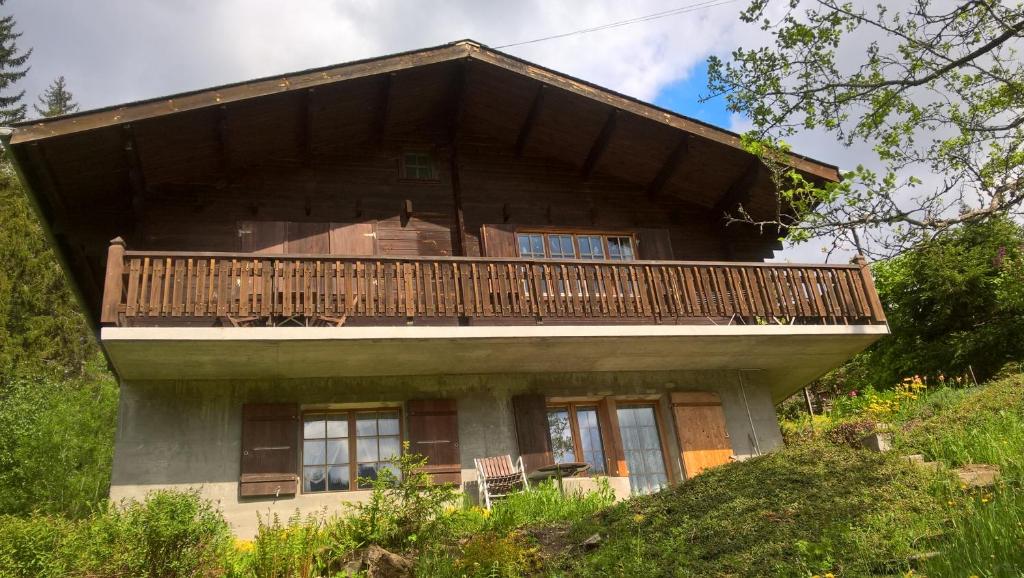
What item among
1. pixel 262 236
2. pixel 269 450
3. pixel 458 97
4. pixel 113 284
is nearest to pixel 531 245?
pixel 458 97

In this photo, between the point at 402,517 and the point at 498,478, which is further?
the point at 498,478

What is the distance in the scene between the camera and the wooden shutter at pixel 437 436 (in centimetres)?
1028

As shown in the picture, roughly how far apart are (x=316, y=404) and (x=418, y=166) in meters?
4.26

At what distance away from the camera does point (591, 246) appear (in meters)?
13.0

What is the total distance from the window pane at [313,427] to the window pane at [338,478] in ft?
1.59

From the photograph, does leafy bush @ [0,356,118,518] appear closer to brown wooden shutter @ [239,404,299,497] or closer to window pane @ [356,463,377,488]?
brown wooden shutter @ [239,404,299,497]

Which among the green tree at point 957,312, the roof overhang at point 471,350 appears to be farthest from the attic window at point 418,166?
the green tree at point 957,312

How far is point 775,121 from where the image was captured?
25.2ft

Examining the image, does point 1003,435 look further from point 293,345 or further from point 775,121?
point 293,345

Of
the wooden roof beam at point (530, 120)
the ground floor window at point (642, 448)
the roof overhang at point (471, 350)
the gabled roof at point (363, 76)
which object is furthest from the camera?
the wooden roof beam at point (530, 120)

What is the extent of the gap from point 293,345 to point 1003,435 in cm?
784

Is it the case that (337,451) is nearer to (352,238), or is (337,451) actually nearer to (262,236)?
(352,238)

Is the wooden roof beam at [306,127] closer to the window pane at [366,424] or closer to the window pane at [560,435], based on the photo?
the window pane at [366,424]

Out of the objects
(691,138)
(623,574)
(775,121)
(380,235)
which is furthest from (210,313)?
(691,138)
